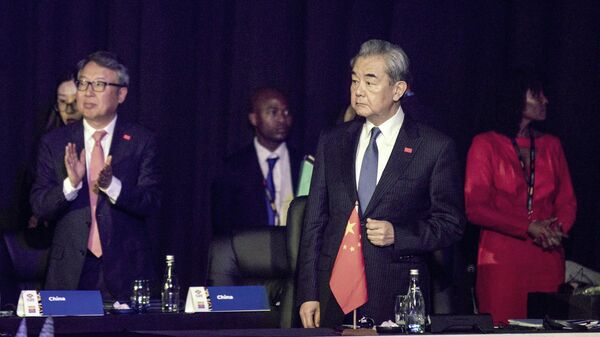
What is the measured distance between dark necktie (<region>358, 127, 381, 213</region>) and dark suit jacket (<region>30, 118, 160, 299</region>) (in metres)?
1.13

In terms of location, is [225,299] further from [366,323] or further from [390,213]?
[390,213]

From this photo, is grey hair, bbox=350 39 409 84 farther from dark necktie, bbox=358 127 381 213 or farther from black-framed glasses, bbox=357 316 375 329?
black-framed glasses, bbox=357 316 375 329

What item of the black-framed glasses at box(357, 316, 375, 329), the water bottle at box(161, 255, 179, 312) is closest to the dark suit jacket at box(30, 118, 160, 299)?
the water bottle at box(161, 255, 179, 312)

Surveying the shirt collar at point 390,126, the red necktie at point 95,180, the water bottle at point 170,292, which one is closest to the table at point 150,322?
the water bottle at point 170,292

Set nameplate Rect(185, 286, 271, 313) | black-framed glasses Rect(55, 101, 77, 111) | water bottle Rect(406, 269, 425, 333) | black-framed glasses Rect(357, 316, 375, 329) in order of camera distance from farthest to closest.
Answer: black-framed glasses Rect(55, 101, 77, 111) < nameplate Rect(185, 286, 271, 313) < black-framed glasses Rect(357, 316, 375, 329) < water bottle Rect(406, 269, 425, 333)

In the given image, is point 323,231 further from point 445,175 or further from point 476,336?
point 476,336

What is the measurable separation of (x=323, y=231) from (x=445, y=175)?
49 cm

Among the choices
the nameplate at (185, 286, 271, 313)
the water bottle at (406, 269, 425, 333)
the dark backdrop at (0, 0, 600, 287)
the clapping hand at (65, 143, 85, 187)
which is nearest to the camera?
the water bottle at (406, 269, 425, 333)

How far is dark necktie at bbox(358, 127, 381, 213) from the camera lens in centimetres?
421

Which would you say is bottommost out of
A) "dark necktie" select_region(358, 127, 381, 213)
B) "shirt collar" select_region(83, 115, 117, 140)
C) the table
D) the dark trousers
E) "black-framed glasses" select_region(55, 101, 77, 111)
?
the table

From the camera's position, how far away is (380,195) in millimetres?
4172

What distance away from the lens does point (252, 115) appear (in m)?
6.22

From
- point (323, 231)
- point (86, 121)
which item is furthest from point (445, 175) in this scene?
point (86, 121)

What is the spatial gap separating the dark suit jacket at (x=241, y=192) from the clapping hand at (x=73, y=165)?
1258mm
